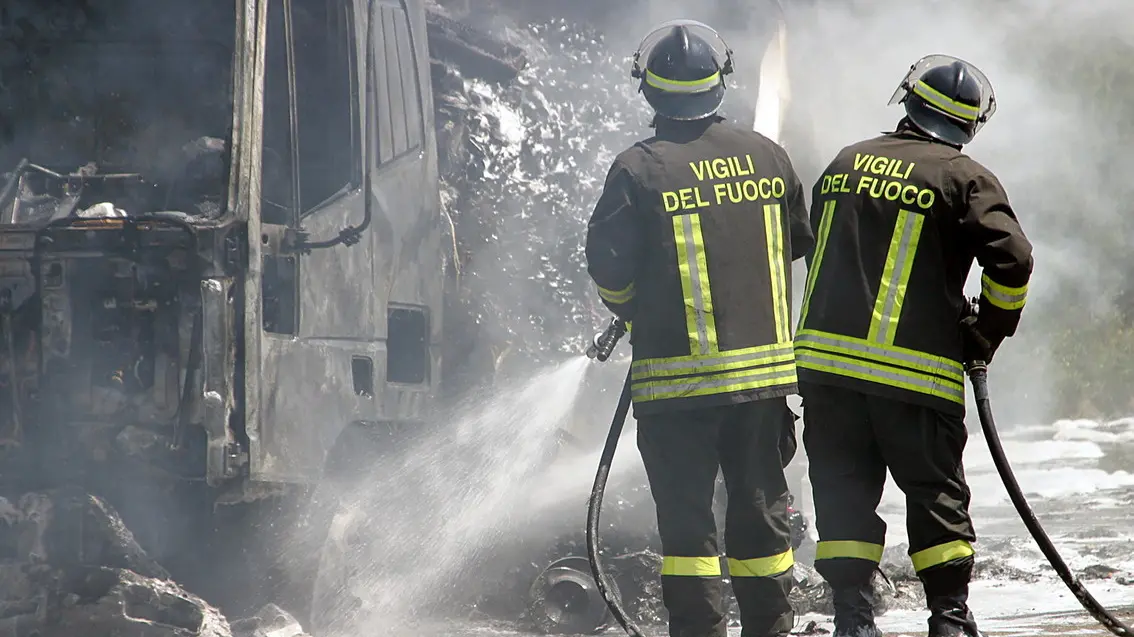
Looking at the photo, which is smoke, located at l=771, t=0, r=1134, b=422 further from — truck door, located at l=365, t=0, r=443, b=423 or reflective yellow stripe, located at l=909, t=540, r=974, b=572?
reflective yellow stripe, located at l=909, t=540, r=974, b=572

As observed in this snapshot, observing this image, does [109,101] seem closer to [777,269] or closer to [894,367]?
[777,269]

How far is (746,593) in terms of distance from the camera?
12.8 ft

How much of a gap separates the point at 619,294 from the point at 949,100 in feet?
3.66

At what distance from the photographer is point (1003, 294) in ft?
12.6

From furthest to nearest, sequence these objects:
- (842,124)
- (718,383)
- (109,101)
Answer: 1. (842,124)
2. (109,101)
3. (718,383)

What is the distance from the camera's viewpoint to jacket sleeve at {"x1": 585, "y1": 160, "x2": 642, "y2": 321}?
398 cm

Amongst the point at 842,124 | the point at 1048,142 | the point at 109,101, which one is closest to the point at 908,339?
the point at 109,101

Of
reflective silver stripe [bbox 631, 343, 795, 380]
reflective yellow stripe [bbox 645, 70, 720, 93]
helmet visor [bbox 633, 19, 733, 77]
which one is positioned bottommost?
reflective silver stripe [bbox 631, 343, 795, 380]

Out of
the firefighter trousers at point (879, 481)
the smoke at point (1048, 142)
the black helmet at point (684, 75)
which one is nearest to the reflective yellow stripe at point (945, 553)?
the firefighter trousers at point (879, 481)

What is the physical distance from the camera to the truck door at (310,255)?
4.73 m

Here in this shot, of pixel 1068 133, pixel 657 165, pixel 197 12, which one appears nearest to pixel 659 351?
pixel 657 165

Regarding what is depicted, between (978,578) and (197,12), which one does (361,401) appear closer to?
(197,12)

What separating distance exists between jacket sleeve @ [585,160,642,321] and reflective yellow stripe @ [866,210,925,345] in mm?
695

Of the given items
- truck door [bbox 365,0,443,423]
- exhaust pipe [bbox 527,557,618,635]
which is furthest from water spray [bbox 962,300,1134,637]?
truck door [bbox 365,0,443,423]
